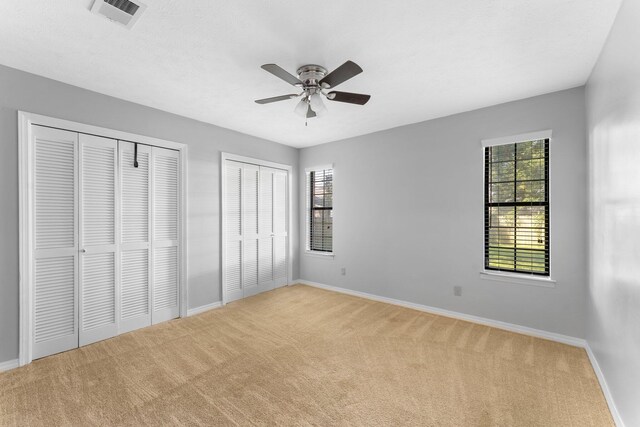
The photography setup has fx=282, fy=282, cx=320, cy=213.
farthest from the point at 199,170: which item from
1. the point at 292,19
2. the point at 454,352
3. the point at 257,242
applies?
the point at 454,352

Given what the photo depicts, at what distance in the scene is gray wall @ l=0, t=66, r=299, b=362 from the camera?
8.29 ft

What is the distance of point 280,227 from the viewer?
17.2 feet

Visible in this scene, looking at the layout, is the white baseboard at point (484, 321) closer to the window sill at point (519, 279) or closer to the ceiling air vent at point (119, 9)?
the window sill at point (519, 279)

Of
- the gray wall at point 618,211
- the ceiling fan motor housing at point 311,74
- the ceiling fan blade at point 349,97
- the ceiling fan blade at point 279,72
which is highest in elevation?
the ceiling fan motor housing at point 311,74

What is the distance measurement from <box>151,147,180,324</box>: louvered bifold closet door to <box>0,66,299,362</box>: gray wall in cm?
18

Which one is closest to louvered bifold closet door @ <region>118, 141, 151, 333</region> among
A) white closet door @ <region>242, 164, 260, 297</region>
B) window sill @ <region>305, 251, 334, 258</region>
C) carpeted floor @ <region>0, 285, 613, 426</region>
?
carpeted floor @ <region>0, 285, 613, 426</region>

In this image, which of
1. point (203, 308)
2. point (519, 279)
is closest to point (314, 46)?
point (519, 279)

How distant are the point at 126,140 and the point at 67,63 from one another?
94 cm

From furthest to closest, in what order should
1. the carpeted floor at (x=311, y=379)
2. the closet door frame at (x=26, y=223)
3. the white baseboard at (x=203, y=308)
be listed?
the white baseboard at (x=203, y=308), the closet door frame at (x=26, y=223), the carpeted floor at (x=311, y=379)

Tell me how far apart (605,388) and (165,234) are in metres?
4.59

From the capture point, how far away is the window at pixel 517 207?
3.21 metres

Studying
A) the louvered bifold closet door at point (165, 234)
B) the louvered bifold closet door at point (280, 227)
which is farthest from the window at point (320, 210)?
the louvered bifold closet door at point (165, 234)

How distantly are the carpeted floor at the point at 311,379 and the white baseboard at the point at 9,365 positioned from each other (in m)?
0.06

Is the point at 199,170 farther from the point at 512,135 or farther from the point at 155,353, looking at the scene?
the point at 512,135
